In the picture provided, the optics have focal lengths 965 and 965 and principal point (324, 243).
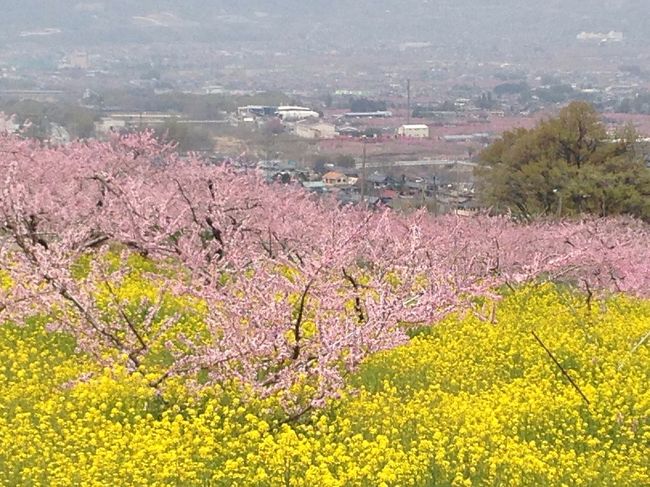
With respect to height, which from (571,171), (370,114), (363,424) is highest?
(363,424)

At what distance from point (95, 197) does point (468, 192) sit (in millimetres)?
22404

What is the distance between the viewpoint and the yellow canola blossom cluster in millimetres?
7348

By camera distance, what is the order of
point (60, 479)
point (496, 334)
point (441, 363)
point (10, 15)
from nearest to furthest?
point (60, 479)
point (441, 363)
point (496, 334)
point (10, 15)

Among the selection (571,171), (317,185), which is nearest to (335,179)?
(317,185)

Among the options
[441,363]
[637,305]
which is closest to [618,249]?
[637,305]

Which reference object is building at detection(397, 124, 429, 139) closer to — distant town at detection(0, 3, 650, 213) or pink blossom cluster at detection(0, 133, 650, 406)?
distant town at detection(0, 3, 650, 213)

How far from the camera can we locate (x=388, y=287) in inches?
382

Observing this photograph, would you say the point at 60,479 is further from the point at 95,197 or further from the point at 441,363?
the point at 95,197

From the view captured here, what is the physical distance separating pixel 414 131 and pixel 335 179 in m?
27.2

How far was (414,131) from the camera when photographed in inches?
2655

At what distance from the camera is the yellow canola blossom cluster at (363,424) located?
289 inches

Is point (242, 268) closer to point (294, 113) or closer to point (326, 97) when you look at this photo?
point (294, 113)

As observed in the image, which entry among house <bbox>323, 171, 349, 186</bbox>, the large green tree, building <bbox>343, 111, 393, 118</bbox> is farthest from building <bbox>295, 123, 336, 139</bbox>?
the large green tree

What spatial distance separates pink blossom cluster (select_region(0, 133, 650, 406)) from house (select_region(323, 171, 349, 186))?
17205 mm
